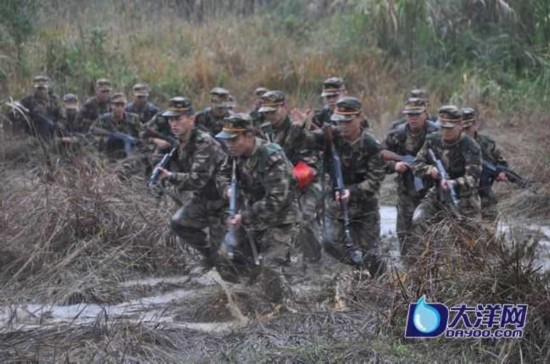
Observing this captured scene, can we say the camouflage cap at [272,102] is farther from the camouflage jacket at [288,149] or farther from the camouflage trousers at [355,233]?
the camouflage trousers at [355,233]

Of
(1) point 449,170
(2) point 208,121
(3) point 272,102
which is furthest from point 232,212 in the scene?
(2) point 208,121

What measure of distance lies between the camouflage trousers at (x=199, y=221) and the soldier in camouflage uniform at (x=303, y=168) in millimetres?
A: 808

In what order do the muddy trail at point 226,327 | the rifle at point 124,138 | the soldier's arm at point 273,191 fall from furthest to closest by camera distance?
the rifle at point 124,138, the soldier's arm at point 273,191, the muddy trail at point 226,327

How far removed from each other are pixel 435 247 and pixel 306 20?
16394 mm

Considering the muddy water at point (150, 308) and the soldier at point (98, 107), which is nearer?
the muddy water at point (150, 308)

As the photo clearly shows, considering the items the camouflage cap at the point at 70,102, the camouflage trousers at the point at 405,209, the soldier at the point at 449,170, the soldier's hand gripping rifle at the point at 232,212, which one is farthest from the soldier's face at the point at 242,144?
the camouflage cap at the point at 70,102

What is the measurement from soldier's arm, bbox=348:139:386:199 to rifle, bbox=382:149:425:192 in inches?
18.8

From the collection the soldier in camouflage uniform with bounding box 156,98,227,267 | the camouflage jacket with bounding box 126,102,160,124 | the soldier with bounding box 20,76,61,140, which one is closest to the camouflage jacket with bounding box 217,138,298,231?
the soldier in camouflage uniform with bounding box 156,98,227,267

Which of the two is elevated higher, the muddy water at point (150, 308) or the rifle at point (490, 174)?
the rifle at point (490, 174)

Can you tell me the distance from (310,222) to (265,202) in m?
1.95

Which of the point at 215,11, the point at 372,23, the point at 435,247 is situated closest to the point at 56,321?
the point at 435,247

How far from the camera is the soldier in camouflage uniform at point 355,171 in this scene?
7.68m

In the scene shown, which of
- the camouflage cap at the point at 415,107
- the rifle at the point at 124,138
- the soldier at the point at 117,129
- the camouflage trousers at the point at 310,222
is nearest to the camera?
the camouflage cap at the point at 415,107

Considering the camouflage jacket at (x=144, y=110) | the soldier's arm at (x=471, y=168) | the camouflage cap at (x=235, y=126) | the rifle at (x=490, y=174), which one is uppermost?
the camouflage cap at (x=235, y=126)
